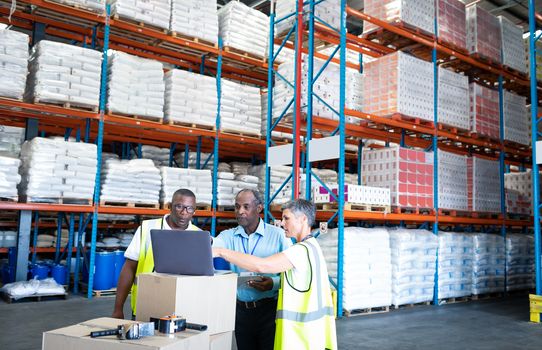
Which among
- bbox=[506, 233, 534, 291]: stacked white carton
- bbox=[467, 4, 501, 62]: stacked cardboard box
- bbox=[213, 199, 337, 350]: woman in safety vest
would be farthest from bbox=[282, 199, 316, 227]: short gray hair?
bbox=[506, 233, 534, 291]: stacked white carton

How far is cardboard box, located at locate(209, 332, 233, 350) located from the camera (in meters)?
2.70

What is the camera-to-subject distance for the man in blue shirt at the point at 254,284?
3.58 metres

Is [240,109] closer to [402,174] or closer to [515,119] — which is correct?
[402,174]

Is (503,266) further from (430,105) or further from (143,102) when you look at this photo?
(143,102)

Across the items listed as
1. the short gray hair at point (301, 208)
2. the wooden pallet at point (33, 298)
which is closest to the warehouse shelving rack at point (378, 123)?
the wooden pallet at point (33, 298)

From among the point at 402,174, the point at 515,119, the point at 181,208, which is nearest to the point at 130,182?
the point at 402,174

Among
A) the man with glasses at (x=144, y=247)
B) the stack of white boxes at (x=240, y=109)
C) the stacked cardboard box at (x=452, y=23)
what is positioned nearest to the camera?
the man with glasses at (x=144, y=247)

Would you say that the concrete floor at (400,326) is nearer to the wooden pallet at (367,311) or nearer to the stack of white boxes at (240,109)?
the wooden pallet at (367,311)

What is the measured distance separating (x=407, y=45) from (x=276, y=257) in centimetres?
864

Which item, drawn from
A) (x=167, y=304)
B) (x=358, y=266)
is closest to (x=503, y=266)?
(x=358, y=266)

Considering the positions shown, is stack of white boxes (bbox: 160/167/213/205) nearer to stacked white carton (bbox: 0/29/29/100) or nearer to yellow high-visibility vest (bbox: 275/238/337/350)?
stacked white carton (bbox: 0/29/29/100)

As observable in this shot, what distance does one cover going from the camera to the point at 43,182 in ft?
27.3

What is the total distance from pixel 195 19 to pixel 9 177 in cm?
473

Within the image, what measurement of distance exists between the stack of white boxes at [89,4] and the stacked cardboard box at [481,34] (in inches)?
304
